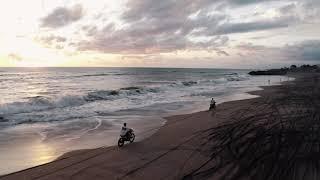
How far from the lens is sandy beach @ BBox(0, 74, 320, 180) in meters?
10.1

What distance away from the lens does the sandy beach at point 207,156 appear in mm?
10117

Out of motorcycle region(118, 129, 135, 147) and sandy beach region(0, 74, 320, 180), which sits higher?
motorcycle region(118, 129, 135, 147)

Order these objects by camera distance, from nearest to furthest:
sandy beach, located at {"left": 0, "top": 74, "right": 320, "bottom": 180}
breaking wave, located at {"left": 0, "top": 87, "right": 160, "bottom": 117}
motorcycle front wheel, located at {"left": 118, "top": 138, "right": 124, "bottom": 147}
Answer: sandy beach, located at {"left": 0, "top": 74, "right": 320, "bottom": 180}
motorcycle front wheel, located at {"left": 118, "top": 138, "right": 124, "bottom": 147}
breaking wave, located at {"left": 0, "top": 87, "right": 160, "bottom": 117}

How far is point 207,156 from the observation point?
11875mm

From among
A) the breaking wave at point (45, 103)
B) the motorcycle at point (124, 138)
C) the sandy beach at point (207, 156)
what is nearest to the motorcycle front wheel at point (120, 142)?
the motorcycle at point (124, 138)


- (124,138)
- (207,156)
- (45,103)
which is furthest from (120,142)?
(45,103)

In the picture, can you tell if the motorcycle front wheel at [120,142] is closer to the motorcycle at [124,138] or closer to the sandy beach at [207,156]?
the motorcycle at [124,138]

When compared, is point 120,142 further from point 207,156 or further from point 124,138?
point 207,156

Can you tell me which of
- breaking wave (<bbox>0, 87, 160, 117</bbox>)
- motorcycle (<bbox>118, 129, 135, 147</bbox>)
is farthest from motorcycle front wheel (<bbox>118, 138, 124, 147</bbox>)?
breaking wave (<bbox>0, 87, 160, 117</bbox>)

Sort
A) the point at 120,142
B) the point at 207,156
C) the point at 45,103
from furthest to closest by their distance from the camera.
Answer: the point at 45,103
the point at 120,142
the point at 207,156

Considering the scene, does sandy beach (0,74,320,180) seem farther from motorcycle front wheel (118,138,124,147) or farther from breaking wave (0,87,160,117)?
breaking wave (0,87,160,117)

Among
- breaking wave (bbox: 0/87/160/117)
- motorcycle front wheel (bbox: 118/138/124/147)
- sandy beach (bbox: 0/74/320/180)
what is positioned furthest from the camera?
breaking wave (bbox: 0/87/160/117)

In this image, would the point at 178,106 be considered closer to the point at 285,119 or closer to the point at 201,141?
the point at 285,119

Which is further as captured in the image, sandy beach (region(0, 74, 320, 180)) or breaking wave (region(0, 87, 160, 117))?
breaking wave (region(0, 87, 160, 117))
